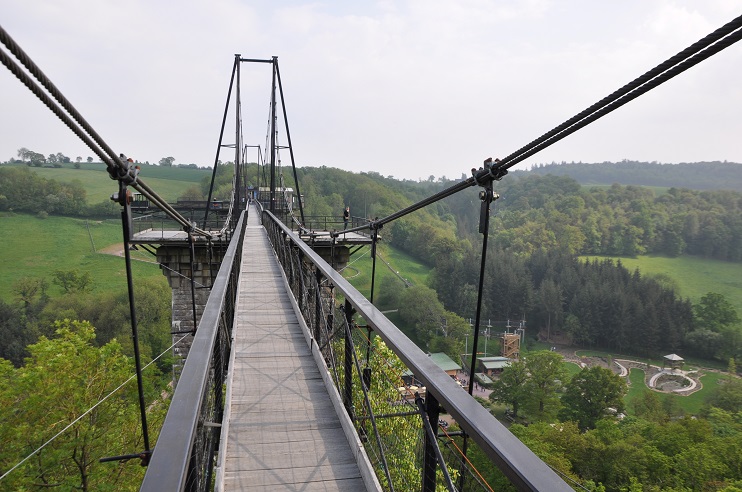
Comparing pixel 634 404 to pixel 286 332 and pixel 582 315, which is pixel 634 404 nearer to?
pixel 582 315

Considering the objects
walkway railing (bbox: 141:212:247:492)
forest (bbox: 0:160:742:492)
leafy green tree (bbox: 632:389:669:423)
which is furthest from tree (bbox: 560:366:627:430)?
walkway railing (bbox: 141:212:247:492)

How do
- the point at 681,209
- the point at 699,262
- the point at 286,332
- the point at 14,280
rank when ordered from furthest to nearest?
the point at 681,209
the point at 699,262
the point at 14,280
the point at 286,332

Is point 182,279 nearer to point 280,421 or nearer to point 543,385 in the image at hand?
point 280,421

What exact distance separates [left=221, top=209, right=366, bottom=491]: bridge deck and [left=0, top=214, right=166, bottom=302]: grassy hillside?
48.6 meters

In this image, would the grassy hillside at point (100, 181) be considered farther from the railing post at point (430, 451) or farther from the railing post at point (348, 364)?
the railing post at point (430, 451)

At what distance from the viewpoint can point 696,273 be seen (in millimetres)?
74750

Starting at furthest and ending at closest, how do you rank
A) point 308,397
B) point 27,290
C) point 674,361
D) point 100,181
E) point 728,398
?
point 100,181
point 674,361
point 27,290
point 728,398
point 308,397

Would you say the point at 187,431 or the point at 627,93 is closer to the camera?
the point at 187,431

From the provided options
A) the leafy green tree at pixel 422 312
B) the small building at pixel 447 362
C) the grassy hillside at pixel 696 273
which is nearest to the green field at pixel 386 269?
the leafy green tree at pixel 422 312

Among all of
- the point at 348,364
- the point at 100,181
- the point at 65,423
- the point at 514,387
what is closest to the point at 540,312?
the point at 514,387

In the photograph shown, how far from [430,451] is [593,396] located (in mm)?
39623

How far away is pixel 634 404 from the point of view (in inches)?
1524

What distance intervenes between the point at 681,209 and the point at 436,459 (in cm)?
10981

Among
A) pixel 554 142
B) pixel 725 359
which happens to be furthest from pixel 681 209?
pixel 554 142
